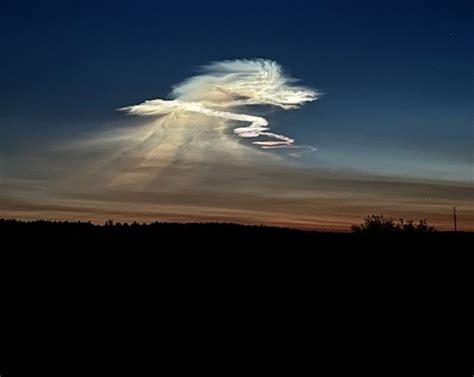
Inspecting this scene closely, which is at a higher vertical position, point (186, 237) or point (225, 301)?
point (186, 237)

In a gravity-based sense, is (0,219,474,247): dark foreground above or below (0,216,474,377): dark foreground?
above

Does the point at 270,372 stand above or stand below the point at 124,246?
below

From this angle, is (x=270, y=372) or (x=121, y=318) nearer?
(x=270, y=372)

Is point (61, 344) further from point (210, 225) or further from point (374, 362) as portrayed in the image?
point (210, 225)

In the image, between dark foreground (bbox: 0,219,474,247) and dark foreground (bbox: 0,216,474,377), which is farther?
dark foreground (bbox: 0,219,474,247)

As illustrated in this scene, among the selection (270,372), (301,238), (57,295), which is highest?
(301,238)

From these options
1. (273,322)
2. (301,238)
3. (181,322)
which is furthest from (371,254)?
(181,322)

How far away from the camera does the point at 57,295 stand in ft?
61.9

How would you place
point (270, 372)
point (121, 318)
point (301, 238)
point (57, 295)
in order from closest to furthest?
point (270, 372) < point (121, 318) < point (57, 295) < point (301, 238)

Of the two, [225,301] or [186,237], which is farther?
[186,237]

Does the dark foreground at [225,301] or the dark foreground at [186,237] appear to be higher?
the dark foreground at [186,237]

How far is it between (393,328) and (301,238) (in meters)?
8.40

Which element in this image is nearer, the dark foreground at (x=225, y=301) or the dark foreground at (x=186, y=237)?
the dark foreground at (x=225, y=301)

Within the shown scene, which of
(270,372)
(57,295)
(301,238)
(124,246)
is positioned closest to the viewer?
(270,372)
